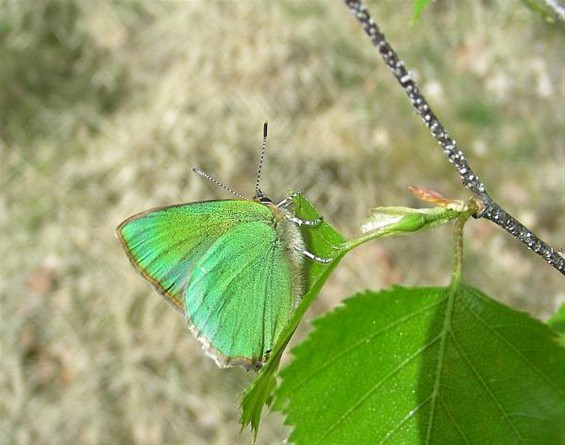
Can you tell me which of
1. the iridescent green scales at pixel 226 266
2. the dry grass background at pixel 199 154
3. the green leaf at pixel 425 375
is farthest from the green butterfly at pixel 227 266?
the dry grass background at pixel 199 154

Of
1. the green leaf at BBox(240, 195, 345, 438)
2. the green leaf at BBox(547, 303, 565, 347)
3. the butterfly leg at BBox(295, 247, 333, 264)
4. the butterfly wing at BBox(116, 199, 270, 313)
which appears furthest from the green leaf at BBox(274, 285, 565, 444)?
the butterfly wing at BBox(116, 199, 270, 313)

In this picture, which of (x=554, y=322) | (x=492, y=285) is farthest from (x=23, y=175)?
(x=554, y=322)

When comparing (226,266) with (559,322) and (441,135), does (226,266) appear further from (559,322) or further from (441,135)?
(441,135)

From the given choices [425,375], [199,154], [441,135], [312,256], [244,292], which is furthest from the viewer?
[199,154]

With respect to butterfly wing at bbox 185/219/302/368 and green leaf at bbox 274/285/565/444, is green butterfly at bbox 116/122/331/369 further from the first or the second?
green leaf at bbox 274/285/565/444

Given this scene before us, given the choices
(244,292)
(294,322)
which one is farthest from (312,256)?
(294,322)

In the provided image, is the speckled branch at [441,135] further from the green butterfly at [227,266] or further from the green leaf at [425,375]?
the green butterfly at [227,266]
